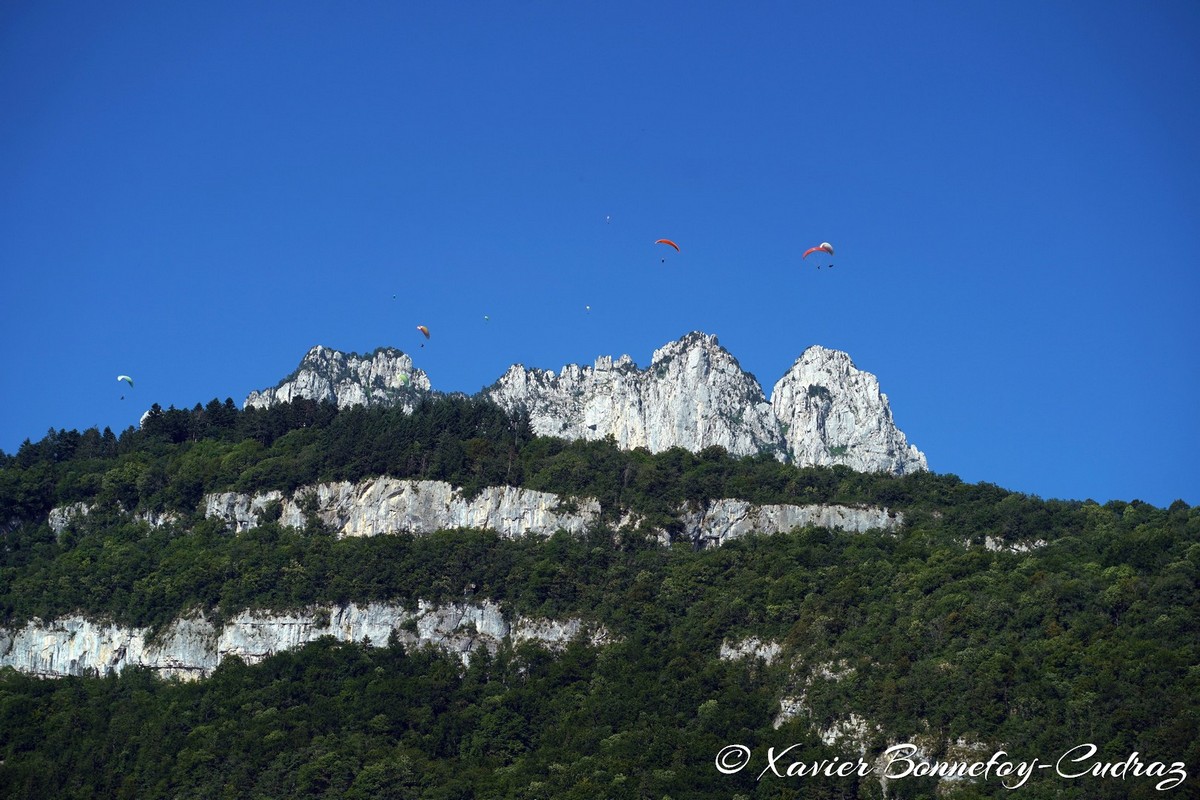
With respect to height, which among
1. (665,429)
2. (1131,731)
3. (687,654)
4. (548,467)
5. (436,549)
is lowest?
(1131,731)

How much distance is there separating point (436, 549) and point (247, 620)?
10.2 meters

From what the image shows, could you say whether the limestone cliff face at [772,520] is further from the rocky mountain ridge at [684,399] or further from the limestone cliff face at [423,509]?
the rocky mountain ridge at [684,399]

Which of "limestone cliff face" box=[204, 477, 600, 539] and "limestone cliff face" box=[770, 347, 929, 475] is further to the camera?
"limestone cliff face" box=[770, 347, 929, 475]

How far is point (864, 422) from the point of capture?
183m

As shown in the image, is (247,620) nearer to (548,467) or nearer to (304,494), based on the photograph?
(304,494)

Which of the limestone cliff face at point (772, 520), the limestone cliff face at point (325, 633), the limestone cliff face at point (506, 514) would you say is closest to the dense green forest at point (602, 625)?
the limestone cliff face at point (325, 633)

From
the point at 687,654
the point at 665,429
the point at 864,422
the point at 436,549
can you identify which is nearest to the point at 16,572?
the point at 436,549

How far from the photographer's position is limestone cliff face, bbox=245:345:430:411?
546 ft

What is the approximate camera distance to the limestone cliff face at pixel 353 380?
166m

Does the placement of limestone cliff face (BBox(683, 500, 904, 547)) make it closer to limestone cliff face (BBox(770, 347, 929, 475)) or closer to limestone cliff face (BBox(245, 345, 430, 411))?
limestone cliff face (BBox(245, 345, 430, 411))

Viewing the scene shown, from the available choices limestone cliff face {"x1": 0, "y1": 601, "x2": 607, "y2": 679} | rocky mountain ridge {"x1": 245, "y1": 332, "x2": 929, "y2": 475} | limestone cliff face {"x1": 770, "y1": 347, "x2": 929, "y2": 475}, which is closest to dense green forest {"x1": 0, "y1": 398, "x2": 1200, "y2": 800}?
limestone cliff face {"x1": 0, "y1": 601, "x2": 607, "y2": 679}

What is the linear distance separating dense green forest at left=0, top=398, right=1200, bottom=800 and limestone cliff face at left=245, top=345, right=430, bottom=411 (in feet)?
170

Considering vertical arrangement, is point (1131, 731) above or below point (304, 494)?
below

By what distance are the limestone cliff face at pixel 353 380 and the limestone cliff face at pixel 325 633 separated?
6647cm
